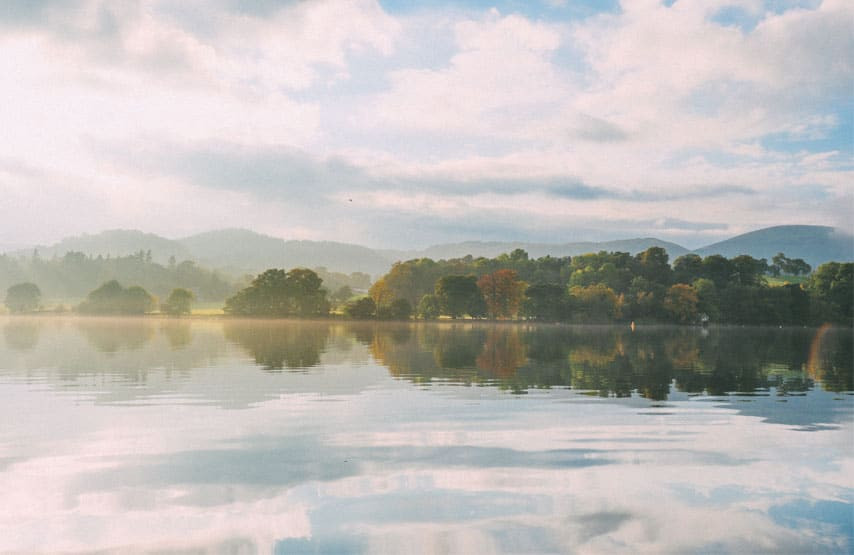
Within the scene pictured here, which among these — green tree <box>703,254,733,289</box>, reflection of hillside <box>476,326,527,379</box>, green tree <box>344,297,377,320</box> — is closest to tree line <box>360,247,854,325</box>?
green tree <box>344,297,377,320</box>

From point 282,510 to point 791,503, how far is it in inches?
446

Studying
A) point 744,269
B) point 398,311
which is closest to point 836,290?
point 744,269

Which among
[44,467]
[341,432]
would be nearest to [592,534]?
[341,432]

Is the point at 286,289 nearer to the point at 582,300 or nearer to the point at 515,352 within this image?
the point at 582,300

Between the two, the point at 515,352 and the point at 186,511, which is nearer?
the point at 186,511

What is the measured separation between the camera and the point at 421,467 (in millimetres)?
16453

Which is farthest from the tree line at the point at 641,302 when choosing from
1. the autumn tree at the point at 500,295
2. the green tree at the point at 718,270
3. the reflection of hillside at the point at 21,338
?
the reflection of hillside at the point at 21,338

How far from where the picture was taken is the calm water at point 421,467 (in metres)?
12.0

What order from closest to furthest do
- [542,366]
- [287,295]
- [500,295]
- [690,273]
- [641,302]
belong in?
[542,366], [641,302], [500,295], [287,295], [690,273]

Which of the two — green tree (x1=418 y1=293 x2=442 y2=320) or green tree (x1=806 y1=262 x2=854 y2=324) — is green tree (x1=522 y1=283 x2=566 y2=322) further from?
green tree (x1=806 y1=262 x2=854 y2=324)

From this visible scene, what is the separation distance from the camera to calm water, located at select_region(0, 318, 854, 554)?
12.0 metres

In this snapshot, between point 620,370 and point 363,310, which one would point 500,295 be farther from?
point 620,370

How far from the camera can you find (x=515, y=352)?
60312 mm

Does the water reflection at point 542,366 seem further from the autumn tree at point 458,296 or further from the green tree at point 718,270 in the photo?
the green tree at point 718,270
